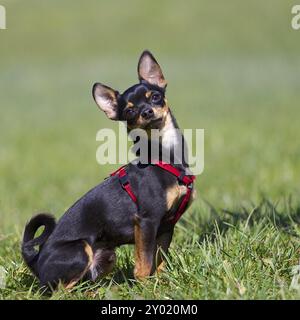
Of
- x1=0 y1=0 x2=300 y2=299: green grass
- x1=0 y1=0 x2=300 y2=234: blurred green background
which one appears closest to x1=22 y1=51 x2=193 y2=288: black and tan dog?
x1=0 y1=0 x2=300 y2=299: green grass

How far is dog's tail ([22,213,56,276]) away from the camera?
4.70 meters

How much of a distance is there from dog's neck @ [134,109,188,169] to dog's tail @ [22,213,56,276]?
2.53 feet

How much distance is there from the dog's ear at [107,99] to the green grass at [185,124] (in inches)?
41.6

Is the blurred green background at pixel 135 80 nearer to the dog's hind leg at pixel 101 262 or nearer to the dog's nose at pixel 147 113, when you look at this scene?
the dog's hind leg at pixel 101 262

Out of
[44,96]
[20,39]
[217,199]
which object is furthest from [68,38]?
[217,199]

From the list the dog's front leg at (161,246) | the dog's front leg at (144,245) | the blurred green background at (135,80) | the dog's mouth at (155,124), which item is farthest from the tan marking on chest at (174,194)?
the blurred green background at (135,80)

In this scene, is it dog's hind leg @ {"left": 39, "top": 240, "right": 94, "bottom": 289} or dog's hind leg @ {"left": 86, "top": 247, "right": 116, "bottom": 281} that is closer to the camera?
dog's hind leg @ {"left": 39, "top": 240, "right": 94, "bottom": 289}

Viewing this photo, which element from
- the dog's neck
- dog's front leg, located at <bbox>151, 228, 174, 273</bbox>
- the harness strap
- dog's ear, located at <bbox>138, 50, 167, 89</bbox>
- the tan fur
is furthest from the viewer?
dog's ear, located at <bbox>138, 50, 167, 89</bbox>

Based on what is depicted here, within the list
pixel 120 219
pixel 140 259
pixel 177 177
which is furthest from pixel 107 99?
pixel 140 259

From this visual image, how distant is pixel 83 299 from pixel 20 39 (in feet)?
112

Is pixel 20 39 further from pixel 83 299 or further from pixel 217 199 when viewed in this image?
pixel 83 299

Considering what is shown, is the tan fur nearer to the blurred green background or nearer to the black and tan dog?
the black and tan dog

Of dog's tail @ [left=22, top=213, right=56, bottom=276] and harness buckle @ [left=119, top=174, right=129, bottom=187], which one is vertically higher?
harness buckle @ [left=119, top=174, right=129, bottom=187]

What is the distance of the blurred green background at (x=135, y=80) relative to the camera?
10.7 metres
